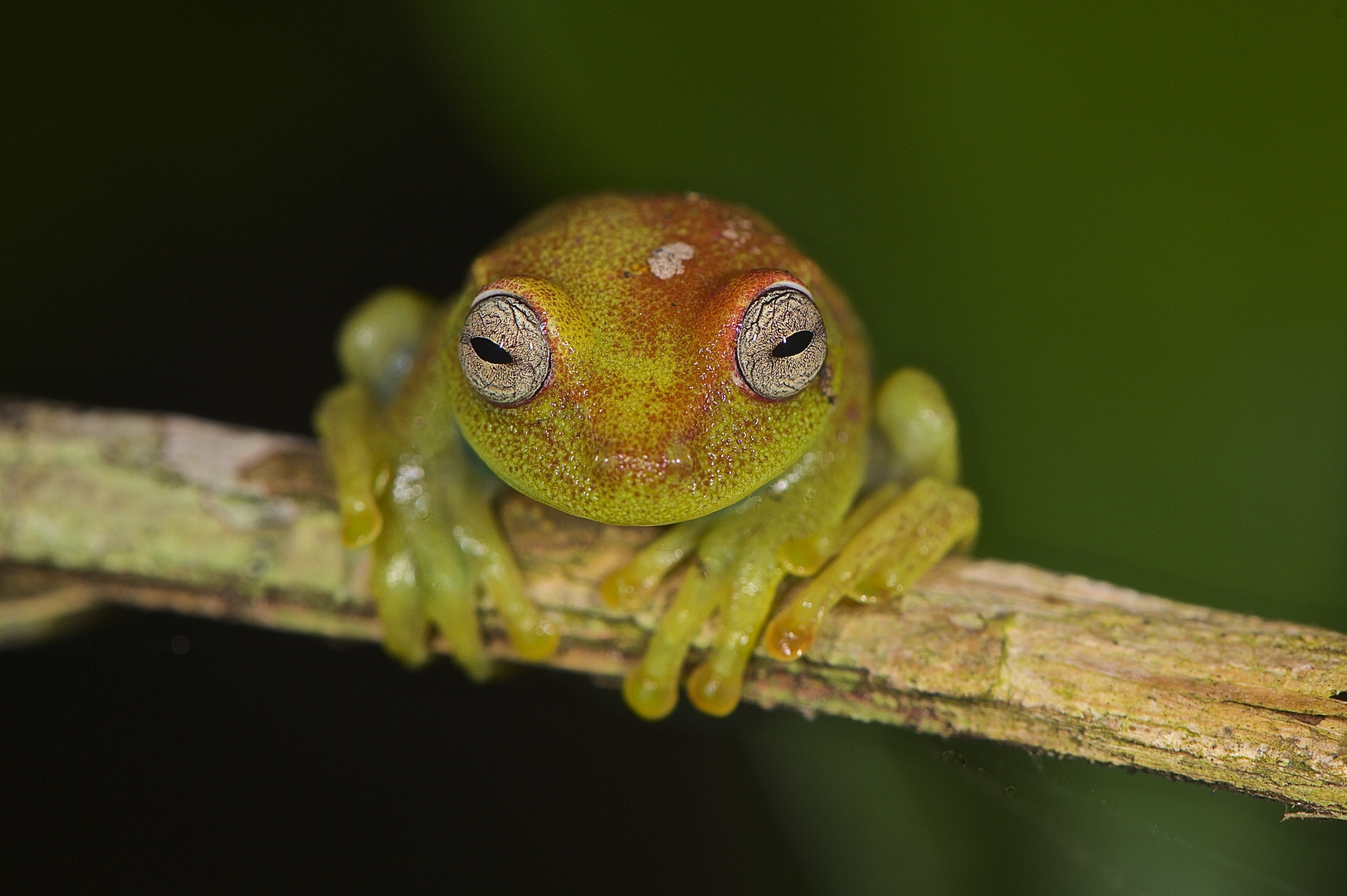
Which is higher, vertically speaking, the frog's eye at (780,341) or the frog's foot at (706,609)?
the frog's eye at (780,341)

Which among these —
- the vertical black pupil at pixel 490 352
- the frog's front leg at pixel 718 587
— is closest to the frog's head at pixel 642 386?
the vertical black pupil at pixel 490 352

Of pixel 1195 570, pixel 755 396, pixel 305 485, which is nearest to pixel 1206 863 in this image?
pixel 1195 570

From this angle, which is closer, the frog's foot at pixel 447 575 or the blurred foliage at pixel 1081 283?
the blurred foliage at pixel 1081 283

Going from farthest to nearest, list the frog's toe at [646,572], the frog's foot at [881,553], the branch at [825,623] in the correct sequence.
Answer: the frog's toe at [646,572] → the frog's foot at [881,553] → the branch at [825,623]

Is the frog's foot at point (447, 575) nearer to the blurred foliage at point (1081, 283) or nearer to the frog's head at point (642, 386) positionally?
the frog's head at point (642, 386)

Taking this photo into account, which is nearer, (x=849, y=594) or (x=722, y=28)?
(x=849, y=594)

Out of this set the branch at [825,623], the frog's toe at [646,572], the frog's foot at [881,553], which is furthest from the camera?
the frog's toe at [646,572]

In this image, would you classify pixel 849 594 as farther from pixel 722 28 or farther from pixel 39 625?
pixel 39 625

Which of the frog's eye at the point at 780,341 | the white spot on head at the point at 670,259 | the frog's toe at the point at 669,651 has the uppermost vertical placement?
the white spot on head at the point at 670,259
